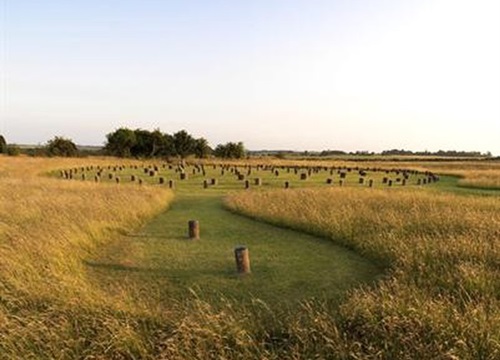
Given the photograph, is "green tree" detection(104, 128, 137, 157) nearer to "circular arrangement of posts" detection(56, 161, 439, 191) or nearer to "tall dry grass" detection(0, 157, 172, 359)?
"circular arrangement of posts" detection(56, 161, 439, 191)

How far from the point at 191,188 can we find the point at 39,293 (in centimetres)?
1968

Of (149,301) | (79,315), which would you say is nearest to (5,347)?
(79,315)

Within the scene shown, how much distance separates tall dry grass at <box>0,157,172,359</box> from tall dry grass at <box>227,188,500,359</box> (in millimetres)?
2877

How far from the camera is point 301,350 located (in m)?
5.53

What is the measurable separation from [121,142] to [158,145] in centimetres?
611

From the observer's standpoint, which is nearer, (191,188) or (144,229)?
(144,229)

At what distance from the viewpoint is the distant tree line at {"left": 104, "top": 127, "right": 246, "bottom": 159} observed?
7556cm

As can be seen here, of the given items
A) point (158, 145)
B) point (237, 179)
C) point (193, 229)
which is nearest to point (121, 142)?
point (158, 145)

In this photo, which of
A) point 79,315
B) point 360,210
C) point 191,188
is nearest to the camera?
point 79,315

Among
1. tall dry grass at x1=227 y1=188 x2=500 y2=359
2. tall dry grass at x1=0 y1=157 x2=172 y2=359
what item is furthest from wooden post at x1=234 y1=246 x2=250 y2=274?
tall dry grass at x1=0 y1=157 x2=172 y2=359

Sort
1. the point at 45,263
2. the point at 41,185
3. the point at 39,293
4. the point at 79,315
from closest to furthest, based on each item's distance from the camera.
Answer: the point at 79,315 → the point at 39,293 → the point at 45,263 → the point at 41,185

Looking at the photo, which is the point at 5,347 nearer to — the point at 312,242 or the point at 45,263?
the point at 45,263

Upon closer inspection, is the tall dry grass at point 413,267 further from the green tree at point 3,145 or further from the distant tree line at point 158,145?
the green tree at point 3,145

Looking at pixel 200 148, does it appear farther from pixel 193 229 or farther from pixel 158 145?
pixel 193 229
